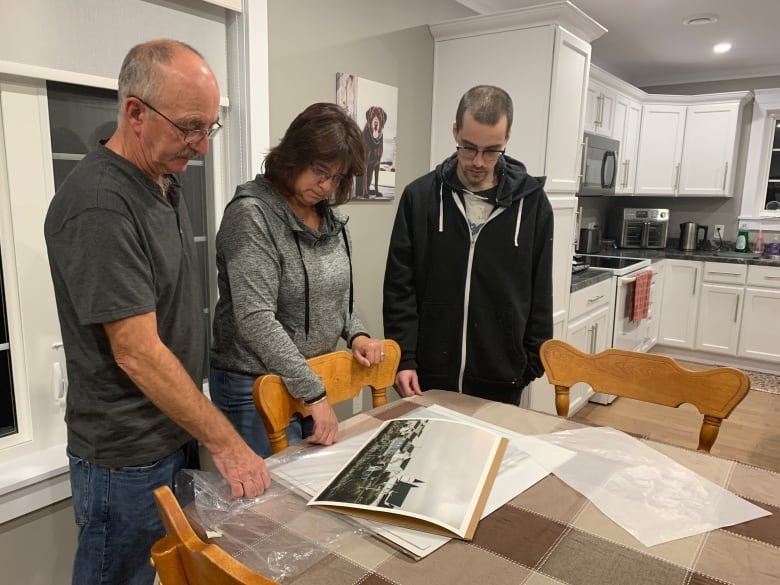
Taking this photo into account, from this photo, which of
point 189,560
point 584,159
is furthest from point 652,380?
point 584,159

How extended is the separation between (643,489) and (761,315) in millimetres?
4223

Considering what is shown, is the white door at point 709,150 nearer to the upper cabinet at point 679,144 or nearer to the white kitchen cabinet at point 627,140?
the upper cabinet at point 679,144

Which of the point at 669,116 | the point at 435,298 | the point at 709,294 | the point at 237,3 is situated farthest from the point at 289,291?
the point at 669,116

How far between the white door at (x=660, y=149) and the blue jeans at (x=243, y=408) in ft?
14.9

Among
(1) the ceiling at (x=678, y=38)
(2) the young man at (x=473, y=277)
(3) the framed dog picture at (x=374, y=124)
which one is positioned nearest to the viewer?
(2) the young man at (x=473, y=277)

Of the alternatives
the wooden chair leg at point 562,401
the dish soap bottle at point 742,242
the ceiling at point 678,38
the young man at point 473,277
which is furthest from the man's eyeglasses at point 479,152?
the dish soap bottle at point 742,242

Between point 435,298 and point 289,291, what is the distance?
22.2 inches

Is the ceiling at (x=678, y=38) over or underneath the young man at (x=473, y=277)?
over

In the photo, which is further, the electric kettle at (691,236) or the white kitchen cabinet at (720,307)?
the electric kettle at (691,236)

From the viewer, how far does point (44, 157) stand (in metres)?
1.47

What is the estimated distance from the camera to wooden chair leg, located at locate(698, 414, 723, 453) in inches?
49.5

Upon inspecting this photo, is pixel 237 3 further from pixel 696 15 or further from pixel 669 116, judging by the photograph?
pixel 669 116

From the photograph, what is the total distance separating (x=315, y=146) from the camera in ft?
4.08

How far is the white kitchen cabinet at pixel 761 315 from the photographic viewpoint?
4309 millimetres
